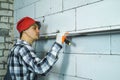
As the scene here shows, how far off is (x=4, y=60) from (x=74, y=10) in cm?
146

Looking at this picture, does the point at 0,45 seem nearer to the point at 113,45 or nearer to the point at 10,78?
the point at 10,78

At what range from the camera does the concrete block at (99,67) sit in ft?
4.66

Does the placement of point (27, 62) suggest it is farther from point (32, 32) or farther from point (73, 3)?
point (73, 3)

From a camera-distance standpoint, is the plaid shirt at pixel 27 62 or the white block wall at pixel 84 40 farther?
the plaid shirt at pixel 27 62

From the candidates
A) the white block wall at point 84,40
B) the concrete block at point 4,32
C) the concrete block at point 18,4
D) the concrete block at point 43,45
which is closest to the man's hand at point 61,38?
the white block wall at point 84,40

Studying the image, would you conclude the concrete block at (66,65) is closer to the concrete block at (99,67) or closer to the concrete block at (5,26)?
the concrete block at (99,67)

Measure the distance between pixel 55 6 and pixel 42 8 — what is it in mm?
266

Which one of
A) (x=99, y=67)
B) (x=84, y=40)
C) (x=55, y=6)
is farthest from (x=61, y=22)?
(x=99, y=67)

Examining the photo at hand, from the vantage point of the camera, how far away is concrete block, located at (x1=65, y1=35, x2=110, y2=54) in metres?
1.50

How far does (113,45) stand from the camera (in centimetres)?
144

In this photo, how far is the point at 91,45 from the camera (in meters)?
1.62

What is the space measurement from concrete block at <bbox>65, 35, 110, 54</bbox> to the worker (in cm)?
14

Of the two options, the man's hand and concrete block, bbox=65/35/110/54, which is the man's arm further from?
concrete block, bbox=65/35/110/54

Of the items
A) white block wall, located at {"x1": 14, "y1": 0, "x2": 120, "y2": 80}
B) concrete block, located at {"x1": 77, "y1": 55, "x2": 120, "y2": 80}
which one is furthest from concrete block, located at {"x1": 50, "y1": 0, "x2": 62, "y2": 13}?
concrete block, located at {"x1": 77, "y1": 55, "x2": 120, "y2": 80}
